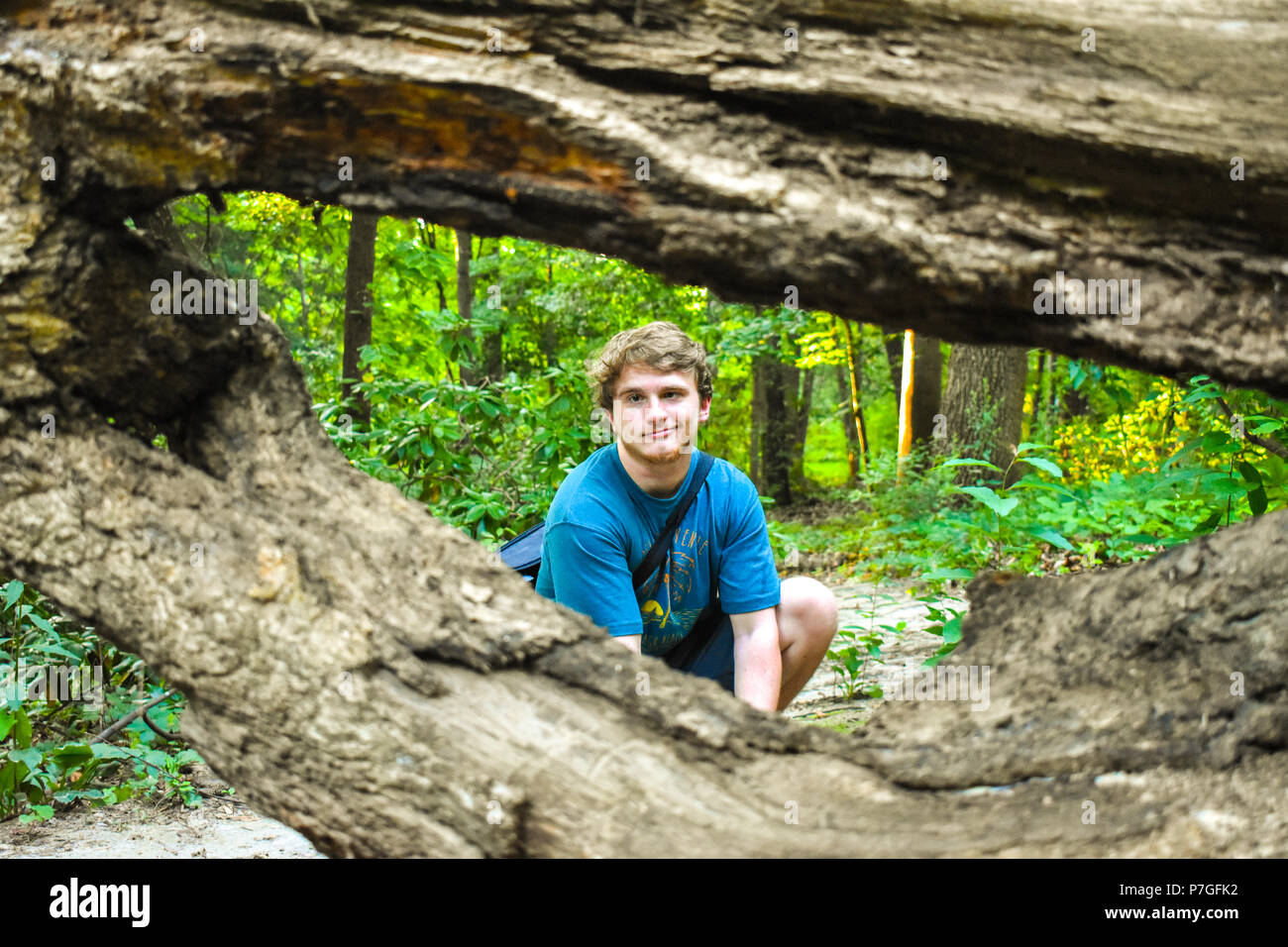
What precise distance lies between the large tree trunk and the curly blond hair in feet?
3.87

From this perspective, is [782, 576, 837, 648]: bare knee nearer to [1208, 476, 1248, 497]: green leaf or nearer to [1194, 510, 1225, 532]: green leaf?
[1208, 476, 1248, 497]: green leaf

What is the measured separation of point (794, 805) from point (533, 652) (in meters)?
0.71

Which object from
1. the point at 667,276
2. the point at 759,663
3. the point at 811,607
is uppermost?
the point at 667,276

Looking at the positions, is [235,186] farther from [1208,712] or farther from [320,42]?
[1208,712]

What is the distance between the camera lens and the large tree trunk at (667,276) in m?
2.03

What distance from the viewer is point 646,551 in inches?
135

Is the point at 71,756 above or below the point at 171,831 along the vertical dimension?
above

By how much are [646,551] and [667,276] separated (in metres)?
1.42

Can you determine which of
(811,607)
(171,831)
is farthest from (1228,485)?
(171,831)

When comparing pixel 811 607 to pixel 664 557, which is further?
pixel 811 607

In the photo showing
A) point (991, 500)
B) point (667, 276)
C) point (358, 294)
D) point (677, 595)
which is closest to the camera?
point (667, 276)

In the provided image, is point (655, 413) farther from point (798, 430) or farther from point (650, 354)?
point (798, 430)

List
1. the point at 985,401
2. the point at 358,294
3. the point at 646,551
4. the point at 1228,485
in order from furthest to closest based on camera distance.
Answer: the point at 358,294 → the point at 985,401 → the point at 646,551 → the point at 1228,485

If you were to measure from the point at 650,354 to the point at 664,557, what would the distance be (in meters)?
0.76
